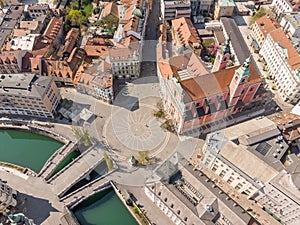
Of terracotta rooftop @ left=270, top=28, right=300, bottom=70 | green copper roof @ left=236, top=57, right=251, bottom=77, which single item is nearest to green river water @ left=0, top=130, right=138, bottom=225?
green copper roof @ left=236, top=57, right=251, bottom=77

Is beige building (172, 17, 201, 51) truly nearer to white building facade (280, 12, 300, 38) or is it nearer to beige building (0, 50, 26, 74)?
white building facade (280, 12, 300, 38)

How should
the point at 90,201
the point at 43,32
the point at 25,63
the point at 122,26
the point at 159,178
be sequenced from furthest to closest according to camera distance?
the point at 43,32
the point at 122,26
the point at 25,63
the point at 90,201
the point at 159,178

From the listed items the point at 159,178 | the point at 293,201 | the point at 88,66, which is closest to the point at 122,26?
the point at 88,66

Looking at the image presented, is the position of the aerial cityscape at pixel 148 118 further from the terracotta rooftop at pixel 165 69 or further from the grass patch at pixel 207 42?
the grass patch at pixel 207 42

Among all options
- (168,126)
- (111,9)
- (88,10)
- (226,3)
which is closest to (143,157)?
(168,126)

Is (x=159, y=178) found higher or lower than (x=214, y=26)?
lower

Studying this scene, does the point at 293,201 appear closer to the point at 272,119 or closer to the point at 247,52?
the point at 272,119
